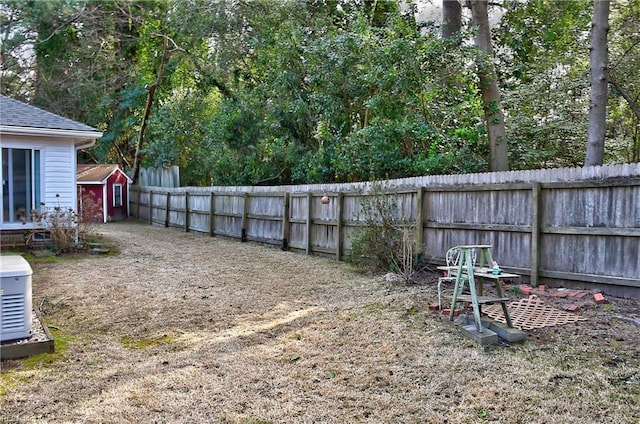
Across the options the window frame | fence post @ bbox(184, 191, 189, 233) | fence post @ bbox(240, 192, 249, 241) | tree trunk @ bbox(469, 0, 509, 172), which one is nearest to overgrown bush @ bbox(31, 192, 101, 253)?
fence post @ bbox(240, 192, 249, 241)

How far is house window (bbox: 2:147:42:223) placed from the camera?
31.5 feet

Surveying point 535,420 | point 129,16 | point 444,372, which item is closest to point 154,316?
point 444,372

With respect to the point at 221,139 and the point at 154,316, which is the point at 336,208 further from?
the point at 221,139

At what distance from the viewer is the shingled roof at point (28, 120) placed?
9406 mm

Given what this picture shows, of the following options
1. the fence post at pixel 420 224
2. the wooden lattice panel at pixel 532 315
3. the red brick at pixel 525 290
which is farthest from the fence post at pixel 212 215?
the wooden lattice panel at pixel 532 315

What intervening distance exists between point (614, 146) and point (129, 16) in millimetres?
18574

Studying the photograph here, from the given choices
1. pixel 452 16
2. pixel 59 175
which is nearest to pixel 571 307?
pixel 452 16

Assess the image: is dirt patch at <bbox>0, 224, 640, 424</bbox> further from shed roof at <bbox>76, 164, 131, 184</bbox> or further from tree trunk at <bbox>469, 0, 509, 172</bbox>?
shed roof at <bbox>76, 164, 131, 184</bbox>

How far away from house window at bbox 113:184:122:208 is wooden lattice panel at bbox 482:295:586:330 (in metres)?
18.0

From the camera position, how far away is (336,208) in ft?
30.7

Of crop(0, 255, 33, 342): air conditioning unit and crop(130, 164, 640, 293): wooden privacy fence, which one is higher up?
crop(130, 164, 640, 293): wooden privacy fence

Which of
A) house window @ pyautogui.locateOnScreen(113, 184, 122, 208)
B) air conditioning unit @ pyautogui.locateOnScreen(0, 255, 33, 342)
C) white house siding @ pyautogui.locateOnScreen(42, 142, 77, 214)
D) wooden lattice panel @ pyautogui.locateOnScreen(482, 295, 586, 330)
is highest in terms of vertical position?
white house siding @ pyautogui.locateOnScreen(42, 142, 77, 214)

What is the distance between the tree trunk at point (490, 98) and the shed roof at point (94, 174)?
1498 centimetres

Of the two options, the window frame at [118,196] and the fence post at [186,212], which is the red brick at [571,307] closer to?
the fence post at [186,212]
